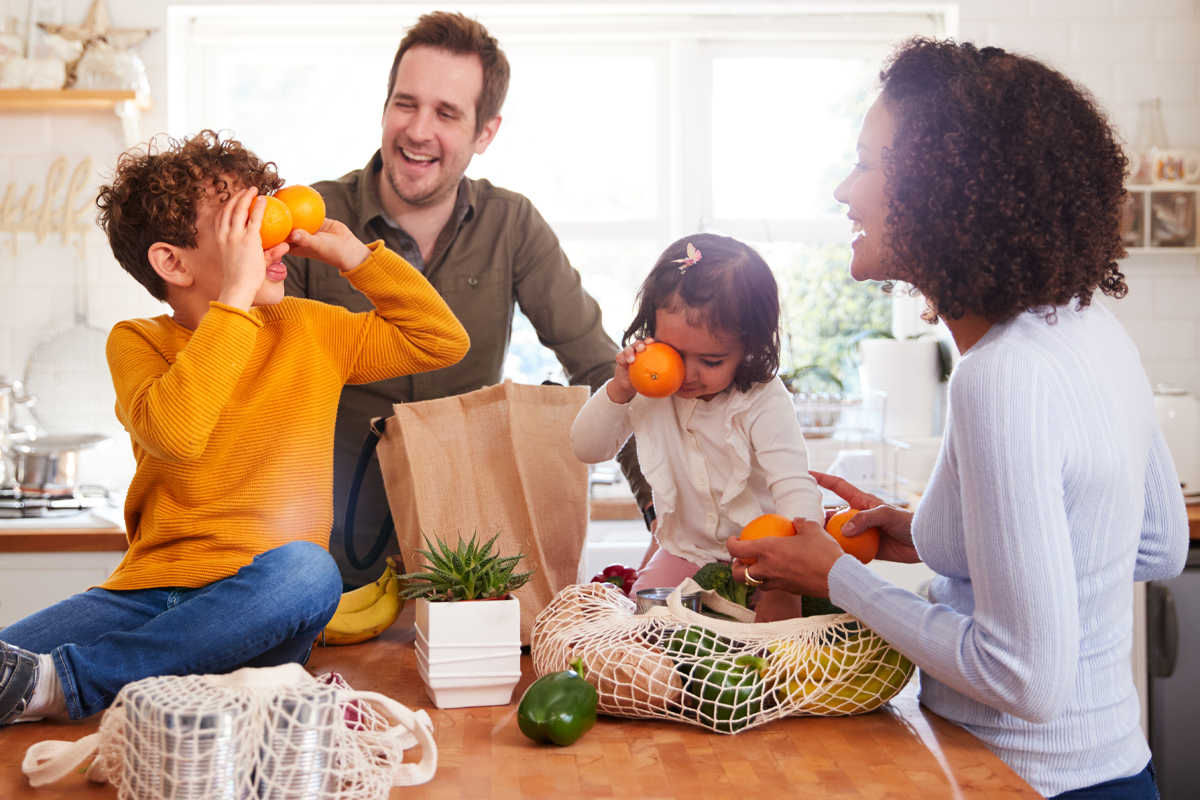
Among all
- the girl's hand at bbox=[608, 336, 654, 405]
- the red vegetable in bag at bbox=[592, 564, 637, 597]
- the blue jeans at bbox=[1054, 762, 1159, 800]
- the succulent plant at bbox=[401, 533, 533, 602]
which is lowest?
the blue jeans at bbox=[1054, 762, 1159, 800]

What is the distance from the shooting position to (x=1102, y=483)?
90 centimetres

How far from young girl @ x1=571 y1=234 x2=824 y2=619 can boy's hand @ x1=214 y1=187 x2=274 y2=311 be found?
490 millimetres

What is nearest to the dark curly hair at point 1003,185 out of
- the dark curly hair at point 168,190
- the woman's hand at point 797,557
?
the woman's hand at point 797,557

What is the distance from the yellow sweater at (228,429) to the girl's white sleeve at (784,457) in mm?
556

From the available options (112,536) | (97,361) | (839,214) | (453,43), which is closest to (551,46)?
(839,214)

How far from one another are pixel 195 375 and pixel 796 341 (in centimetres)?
238

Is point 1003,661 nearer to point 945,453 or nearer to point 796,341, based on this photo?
point 945,453

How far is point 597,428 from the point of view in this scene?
141cm

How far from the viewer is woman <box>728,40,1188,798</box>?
0.85 meters

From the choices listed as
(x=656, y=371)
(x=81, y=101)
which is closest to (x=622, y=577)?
(x=656, y=371)

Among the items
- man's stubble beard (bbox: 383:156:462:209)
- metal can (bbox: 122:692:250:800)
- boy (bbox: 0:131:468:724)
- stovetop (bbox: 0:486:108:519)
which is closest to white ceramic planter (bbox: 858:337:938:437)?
man's stubble beard (bbox: 383:156:462:209)

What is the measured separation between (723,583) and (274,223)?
0.73 metres

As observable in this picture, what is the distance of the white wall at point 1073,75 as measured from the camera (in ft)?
9.32

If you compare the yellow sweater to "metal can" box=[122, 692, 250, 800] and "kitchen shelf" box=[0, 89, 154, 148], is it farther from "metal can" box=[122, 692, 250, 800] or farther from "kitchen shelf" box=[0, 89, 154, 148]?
"kitchen shelf" box=[0, 89, 154, 148]
